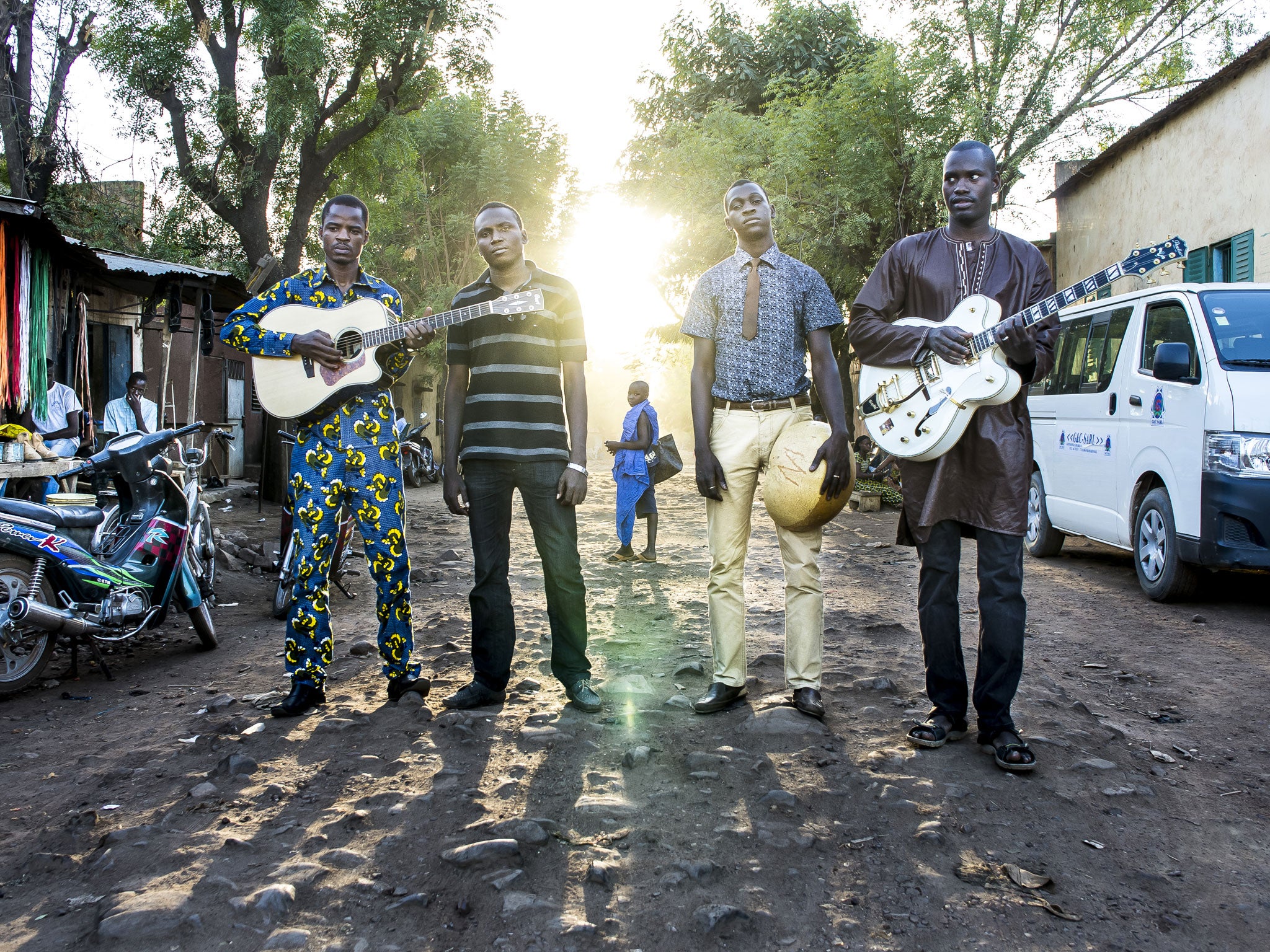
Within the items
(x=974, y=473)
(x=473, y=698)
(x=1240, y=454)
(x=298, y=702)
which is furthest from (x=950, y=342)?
(x=1240, y=454)

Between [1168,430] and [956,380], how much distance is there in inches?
140

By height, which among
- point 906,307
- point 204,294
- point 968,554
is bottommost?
point 968,554

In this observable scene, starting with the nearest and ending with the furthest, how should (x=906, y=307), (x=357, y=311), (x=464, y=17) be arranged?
(x=906, y=307) < (x=357, y=311) < (x=464, y=17)

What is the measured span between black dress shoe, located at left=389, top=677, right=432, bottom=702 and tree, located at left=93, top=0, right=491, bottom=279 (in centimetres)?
1187

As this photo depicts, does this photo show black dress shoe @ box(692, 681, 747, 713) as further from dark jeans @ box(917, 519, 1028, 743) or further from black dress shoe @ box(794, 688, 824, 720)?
dark jeans @ box(917, 519, 1028, 743)

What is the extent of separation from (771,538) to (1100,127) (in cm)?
980

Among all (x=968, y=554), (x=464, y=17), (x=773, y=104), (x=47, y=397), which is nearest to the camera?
(x=968, y=554)

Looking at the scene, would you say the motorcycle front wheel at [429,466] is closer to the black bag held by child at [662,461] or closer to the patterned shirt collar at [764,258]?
the black bag held by child at [662,461]

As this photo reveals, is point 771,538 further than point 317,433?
Yes

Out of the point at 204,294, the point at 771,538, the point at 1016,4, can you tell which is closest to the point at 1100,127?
the point at 1016,4

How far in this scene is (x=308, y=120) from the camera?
14117 millimetres

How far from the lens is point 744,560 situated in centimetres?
367

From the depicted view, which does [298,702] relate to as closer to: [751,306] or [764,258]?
[751,306]

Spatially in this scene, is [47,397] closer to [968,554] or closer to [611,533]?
[611,533]
